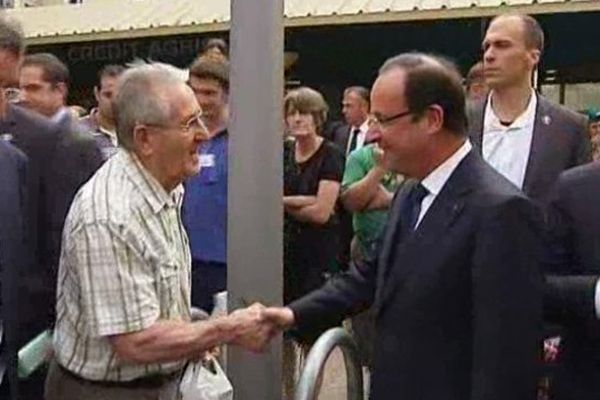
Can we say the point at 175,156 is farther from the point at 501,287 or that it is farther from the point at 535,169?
the point at 535,169

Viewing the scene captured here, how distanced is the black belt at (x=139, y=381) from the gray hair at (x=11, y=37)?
1076 millimetres

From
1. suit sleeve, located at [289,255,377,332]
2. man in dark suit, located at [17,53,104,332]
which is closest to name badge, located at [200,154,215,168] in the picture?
man in dark suit, located at [17,53,104,332]

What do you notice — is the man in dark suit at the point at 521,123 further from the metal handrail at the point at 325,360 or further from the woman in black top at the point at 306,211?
the woman in black top at the point at 306,211

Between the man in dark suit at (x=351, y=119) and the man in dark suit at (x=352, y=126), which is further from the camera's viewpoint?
the man in dark suit at (x=351, y=119)

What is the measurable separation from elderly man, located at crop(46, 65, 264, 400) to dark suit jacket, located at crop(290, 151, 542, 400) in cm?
48

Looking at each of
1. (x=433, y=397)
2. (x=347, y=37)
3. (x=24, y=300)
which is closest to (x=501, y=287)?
(x=433, y=397)

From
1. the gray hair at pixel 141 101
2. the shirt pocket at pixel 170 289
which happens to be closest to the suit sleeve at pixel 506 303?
the shirt pocket at pixel 170 289

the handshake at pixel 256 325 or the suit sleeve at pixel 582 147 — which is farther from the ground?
the suit sleeve at pixel 582 147

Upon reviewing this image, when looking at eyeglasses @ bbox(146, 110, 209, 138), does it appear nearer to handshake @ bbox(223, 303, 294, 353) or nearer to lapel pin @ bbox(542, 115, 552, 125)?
handshake @ bbox(223, 303, 294, 353)

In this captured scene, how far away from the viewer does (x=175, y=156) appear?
3.50m

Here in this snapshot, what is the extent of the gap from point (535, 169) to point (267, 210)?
1.51m

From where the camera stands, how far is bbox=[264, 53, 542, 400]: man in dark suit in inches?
124

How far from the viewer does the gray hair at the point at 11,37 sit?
3903 millimetres

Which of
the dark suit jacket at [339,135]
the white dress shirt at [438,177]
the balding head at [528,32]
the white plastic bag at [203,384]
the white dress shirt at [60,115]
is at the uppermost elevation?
the balding head at [528,32]
